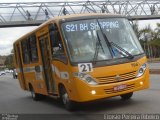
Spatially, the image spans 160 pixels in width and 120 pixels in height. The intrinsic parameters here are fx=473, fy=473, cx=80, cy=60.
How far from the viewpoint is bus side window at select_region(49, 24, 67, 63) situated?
13.0 meters

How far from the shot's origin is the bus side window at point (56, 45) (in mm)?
12977

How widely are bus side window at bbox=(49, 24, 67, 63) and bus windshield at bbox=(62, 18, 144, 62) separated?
36 centimetres

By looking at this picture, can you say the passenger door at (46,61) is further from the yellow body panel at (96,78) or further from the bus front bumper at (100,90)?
the bus front bumper at (100,90)

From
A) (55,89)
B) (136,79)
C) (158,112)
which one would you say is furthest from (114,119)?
(55,89)

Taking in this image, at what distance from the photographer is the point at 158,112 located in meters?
11.1

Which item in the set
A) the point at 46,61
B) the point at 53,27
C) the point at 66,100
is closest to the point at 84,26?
the point at 53,27

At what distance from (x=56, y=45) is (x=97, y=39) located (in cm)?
135

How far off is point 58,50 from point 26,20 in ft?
155

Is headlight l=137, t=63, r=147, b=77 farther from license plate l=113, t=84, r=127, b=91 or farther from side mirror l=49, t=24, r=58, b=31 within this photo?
side mirror l=49, t=24, r=58, b=31

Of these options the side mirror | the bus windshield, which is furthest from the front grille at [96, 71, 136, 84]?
the side mirror

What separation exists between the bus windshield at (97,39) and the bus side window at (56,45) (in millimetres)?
357

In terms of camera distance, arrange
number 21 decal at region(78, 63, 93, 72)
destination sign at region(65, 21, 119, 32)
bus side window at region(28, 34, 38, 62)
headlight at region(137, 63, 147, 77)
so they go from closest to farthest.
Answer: number 21 decal at region(78, 63, 93, 72) < headlight at region(137, 63, 147, 77) < destination sign at region(65, 21, 119, 32) < bus side window at region(28, 34, 38, 62)

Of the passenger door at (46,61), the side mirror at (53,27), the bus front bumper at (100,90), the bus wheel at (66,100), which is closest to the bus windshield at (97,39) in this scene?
the side mirror at (53,27)

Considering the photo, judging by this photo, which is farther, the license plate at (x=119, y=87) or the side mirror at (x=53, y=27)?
the side mirror at (x=53, y=27)
